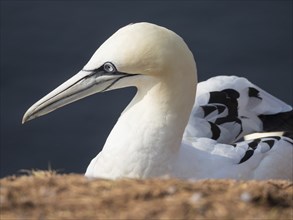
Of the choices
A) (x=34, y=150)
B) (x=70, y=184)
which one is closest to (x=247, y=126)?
(x=34, y=150)

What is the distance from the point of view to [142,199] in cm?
461

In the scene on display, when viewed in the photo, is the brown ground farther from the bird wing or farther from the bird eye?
the bird wing

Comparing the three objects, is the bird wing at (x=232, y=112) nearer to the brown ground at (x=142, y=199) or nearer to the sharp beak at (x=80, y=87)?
the sharp beak at (x=80, y=87)

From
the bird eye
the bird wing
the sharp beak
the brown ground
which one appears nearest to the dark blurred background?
the bird wing

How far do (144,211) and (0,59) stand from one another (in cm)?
489

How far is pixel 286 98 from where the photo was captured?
30.6 feet

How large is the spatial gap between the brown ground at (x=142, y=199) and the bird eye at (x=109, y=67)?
158cm

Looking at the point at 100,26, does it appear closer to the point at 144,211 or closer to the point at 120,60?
the point at 120,60

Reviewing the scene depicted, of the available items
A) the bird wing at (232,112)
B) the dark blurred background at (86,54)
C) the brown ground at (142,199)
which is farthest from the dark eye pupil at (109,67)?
the dark blurred background at (86,54)

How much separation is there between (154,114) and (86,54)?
→ 2804 millimetres

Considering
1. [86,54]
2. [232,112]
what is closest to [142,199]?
[232,112]

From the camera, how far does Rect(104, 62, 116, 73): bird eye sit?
6.32 meters

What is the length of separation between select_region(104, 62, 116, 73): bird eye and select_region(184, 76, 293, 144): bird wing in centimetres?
104

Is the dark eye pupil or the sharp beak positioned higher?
the dark eye pupil
